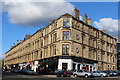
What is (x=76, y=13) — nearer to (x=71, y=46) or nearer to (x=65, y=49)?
(x=71, y=46)

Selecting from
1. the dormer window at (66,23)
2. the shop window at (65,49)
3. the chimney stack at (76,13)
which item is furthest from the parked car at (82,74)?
the chimney stack at (76,13)

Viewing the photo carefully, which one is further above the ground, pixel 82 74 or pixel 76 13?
pixel 76 13

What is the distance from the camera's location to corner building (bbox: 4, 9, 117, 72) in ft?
159

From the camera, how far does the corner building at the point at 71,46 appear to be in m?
48.4

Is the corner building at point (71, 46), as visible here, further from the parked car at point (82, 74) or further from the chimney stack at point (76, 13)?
the parked car at point (82, 74)

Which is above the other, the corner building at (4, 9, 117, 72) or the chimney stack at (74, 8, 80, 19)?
the chimney stack at (74, 8, 80, 19)

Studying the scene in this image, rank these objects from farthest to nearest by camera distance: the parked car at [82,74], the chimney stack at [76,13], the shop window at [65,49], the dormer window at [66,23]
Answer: the chimney stack at [76,13] < the dormer window at [66,23] < the shop window at [65,49] < the parked car at [82,74]

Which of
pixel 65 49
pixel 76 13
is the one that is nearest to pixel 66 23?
pixel 76 13

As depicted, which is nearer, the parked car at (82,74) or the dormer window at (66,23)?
the parked car at (82,74)

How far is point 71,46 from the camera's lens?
4828 cm

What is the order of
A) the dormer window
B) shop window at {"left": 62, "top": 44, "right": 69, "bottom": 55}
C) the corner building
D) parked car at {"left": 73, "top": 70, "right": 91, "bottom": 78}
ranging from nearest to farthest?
parked car at {"left": 73, "top": 70, "right": 91, "bottom": 78} < shop window at {"left": 62, "top": 44, "right": 69, "bottom": 55} < the corner building < the dormer window

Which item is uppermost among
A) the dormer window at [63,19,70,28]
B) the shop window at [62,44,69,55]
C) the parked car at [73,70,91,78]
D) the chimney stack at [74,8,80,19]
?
the chimney stack at [74,8,80,19]

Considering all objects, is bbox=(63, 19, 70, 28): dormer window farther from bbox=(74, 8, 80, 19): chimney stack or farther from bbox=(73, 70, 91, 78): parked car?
bbox=(73, 70, 91, 78): parked car

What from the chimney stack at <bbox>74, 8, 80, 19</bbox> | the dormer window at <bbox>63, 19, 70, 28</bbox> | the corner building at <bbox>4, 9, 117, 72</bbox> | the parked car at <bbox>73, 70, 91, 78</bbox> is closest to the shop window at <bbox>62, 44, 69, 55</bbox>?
the corner building at <bbox>4, 9, 117, 72</bbox>
